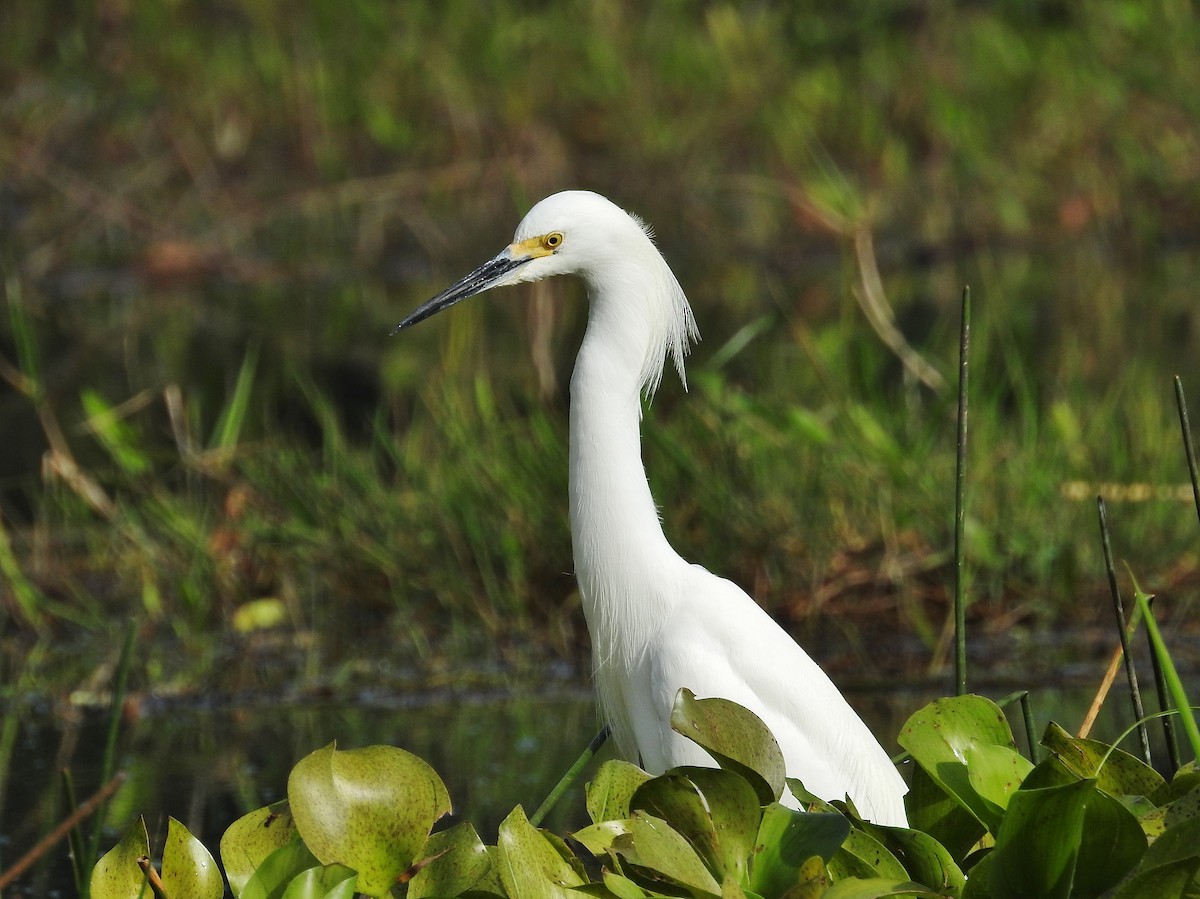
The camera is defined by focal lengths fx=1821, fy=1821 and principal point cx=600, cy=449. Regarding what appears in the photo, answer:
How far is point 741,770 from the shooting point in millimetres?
1821

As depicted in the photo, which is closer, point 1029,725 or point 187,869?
point 187,869

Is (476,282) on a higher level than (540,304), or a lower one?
higher

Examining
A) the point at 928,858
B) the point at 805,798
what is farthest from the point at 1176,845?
the point at 805,798

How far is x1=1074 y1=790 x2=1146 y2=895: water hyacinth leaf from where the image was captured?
1709 mm

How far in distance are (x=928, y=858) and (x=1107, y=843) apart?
0.21m

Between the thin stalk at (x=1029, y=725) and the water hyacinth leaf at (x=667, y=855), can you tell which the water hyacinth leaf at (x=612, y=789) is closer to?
the water hyacinth leaf at (x=667, y=855)

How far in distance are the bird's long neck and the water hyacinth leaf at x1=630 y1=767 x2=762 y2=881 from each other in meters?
0.98

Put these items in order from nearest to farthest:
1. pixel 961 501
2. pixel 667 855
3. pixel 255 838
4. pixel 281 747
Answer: pixel 667 855 < pixel 255 838 < pixel 961 501 < pixel 281 747

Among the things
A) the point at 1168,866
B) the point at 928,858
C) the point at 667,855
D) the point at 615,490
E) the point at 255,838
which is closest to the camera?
the point at 1168,866

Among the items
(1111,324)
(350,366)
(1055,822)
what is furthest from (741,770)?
(1111,324)

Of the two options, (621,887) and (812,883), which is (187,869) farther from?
(812,883)

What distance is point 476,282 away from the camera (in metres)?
2.85

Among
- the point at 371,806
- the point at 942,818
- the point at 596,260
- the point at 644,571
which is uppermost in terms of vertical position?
the point at 596,260

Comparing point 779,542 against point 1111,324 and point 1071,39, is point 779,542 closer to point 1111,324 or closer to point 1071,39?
point 1111,324
